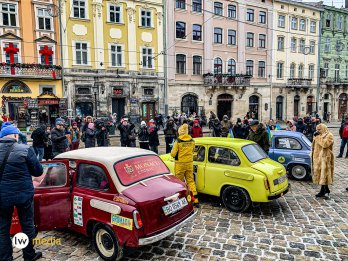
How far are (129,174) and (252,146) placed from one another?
369cm

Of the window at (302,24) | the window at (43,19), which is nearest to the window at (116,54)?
the window at (43,19)

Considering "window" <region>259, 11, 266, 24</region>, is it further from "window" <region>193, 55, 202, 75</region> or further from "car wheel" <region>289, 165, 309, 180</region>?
"car wheel" <region>289, 165, 309, 180</region>

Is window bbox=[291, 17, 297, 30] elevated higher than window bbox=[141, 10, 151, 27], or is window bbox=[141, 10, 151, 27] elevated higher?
window bbox=[291, 17, 297, 30]

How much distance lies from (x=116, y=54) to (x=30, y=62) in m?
7.13

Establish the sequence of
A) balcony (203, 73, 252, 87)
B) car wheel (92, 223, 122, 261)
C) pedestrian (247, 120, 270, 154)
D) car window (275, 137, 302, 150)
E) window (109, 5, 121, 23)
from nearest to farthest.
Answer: car wheel (92, 223, 122, 261), pedestrian (247, 120, 270, 154), car window (275, 137, 302, 150), window (109, 5, 121, 23), balcony (203, 73, 252, 87)

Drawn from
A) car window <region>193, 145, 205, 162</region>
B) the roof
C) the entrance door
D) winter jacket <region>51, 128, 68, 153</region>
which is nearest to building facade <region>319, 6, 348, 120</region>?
the entrance door

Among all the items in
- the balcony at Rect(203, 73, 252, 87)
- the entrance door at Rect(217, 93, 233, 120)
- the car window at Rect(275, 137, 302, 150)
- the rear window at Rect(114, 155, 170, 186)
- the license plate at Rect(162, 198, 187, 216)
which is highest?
the balcony at Rect(203, 73, 252, 87)

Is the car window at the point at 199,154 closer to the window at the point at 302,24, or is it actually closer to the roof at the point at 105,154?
the roof at the point at 105,154

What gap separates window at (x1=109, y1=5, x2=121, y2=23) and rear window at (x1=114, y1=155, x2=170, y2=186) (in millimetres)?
23037

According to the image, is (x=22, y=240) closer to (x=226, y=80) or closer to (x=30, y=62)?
(x=30, y=62)

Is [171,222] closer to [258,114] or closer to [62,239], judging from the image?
[62,239]

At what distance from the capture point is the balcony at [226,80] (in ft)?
98.2

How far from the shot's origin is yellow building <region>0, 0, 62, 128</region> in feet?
71.4

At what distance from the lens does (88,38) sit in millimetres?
24484
